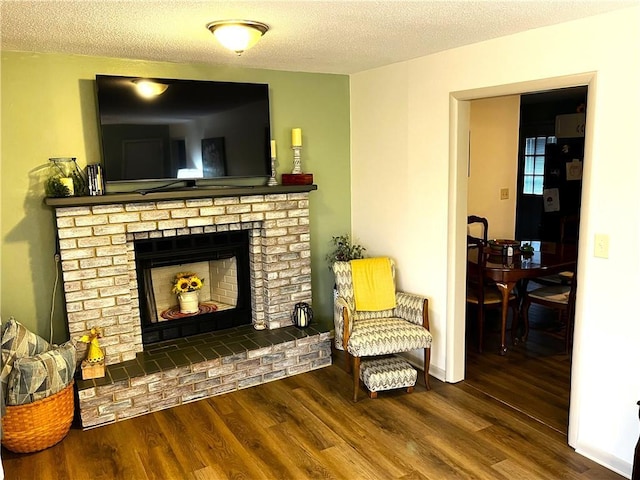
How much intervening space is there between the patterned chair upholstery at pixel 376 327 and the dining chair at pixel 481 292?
0.60 m

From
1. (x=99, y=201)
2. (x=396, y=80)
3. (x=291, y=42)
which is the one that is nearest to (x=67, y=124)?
(x=99, y=201)

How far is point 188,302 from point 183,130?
133cm

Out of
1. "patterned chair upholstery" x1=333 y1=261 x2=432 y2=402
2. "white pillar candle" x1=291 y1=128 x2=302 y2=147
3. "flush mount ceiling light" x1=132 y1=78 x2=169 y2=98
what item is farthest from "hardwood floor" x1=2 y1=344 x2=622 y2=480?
"flush mount ceiling light" x1=132 y1=78 x2=169 y2=98

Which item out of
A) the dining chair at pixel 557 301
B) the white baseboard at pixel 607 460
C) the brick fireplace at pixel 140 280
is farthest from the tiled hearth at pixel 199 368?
the white baseboard at pixel 607 460

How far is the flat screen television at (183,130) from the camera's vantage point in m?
3.37

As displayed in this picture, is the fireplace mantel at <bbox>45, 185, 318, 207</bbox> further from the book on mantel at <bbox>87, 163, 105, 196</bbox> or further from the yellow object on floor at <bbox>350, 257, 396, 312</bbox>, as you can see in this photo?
the yellow object on floor at <bbox>350, 257, 396, 312</bbox>

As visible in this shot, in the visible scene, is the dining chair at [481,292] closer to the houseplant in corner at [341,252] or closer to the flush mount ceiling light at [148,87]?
the houseplant in corner at [341,252]

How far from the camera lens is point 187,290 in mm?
4008

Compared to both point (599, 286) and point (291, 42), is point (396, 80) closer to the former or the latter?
point (291, 42)

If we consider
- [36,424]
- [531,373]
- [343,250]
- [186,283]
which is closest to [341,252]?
[343,250]

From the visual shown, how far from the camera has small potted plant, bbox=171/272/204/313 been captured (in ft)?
13.1

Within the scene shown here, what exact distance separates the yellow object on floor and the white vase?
49.5 inches

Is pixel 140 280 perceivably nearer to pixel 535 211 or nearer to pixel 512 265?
pixel 512 265

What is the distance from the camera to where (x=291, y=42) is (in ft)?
9.96
